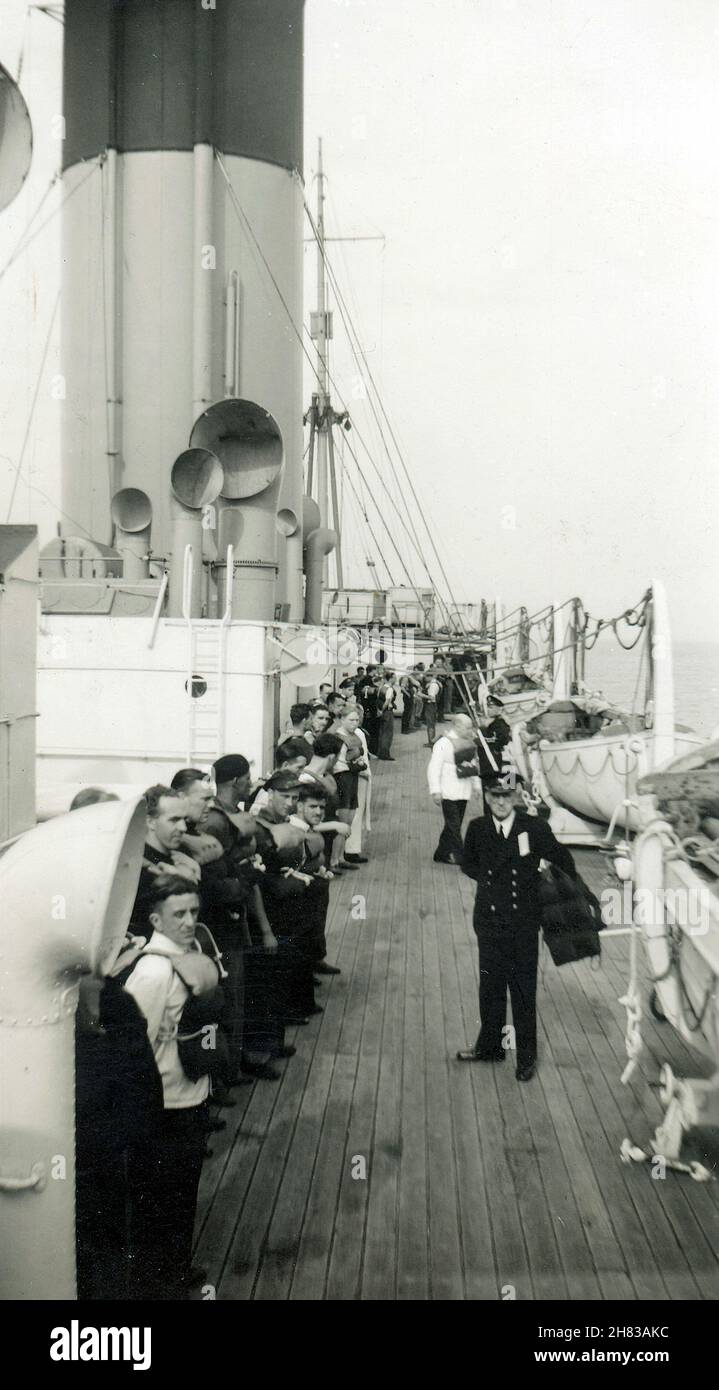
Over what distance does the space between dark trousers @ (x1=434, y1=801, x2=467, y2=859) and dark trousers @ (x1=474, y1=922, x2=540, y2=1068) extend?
419 centimetres

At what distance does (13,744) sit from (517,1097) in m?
A: 2.92

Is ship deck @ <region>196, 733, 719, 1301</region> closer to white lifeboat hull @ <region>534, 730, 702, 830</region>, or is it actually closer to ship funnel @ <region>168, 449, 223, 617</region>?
white lifeboat hull @ <region>534, 730, 702, 830</region>

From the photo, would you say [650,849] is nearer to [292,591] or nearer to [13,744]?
[13,744]

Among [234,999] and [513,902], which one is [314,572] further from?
[234,999]

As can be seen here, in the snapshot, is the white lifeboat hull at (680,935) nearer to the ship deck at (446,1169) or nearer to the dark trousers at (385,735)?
the ship deck at (446,1169)

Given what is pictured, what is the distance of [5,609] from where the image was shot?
163 inches

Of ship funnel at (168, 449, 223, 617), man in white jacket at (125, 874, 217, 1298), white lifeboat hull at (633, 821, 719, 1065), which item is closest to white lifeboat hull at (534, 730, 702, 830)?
white lifeboat hull at (633, 821, 719, 1065)

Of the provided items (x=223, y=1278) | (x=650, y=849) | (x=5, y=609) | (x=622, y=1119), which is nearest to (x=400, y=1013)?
(x=622, y=1119)

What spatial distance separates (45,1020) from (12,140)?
296cm

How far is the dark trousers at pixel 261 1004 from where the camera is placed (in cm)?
459

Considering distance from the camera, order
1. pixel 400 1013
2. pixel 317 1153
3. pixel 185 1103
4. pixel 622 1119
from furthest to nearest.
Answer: pixel 400 1013
pixel 622 1119
pixel 317 1153
pixel 185 1103

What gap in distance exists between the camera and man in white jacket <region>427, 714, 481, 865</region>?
8492mm

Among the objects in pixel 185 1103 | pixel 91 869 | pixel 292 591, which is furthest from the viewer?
pixel 292 591

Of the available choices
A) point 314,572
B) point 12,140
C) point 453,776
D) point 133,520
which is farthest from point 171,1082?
point 314,572
